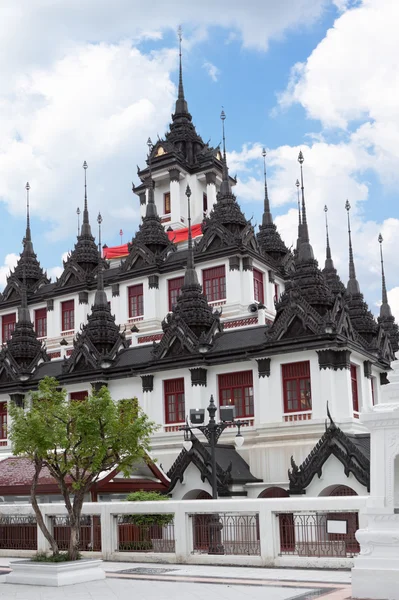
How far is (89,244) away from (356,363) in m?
23.7

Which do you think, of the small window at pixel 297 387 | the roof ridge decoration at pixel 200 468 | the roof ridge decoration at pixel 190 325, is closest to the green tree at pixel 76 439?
the roof ridge decoration at pixel 200 468

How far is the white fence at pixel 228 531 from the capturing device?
18.9 m

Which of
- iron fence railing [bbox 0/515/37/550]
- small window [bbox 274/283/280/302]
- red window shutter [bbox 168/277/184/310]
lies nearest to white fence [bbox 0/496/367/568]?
iron fence railing [bbox 0/515/37/550]

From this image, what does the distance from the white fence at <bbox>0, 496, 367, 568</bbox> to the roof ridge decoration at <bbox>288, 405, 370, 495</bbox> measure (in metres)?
7.31

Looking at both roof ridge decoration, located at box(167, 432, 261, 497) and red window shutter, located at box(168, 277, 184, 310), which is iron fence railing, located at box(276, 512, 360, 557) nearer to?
roof ridge decoration, located at box(167, 432, 261, 497)

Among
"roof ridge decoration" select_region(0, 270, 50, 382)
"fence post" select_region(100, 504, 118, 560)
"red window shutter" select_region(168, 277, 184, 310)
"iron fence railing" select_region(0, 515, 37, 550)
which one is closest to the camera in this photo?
"fence post" select_region(100, 504, 118, 560)

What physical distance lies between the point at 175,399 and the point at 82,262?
17.9 meters

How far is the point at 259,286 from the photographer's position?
43.5 m

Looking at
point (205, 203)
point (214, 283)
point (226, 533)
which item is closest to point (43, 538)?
point (226, 533)

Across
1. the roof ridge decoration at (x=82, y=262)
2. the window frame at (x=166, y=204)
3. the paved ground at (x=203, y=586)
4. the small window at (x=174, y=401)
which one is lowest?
the paved ground at (x=203, y=586)

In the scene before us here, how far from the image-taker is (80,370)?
1506 inches

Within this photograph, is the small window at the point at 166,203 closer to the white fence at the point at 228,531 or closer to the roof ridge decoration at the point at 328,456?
the roof ridge decoration at the point at 328,456

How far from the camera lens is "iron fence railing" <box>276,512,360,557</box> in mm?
18875

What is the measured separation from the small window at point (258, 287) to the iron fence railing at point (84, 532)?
21042 millimetres
